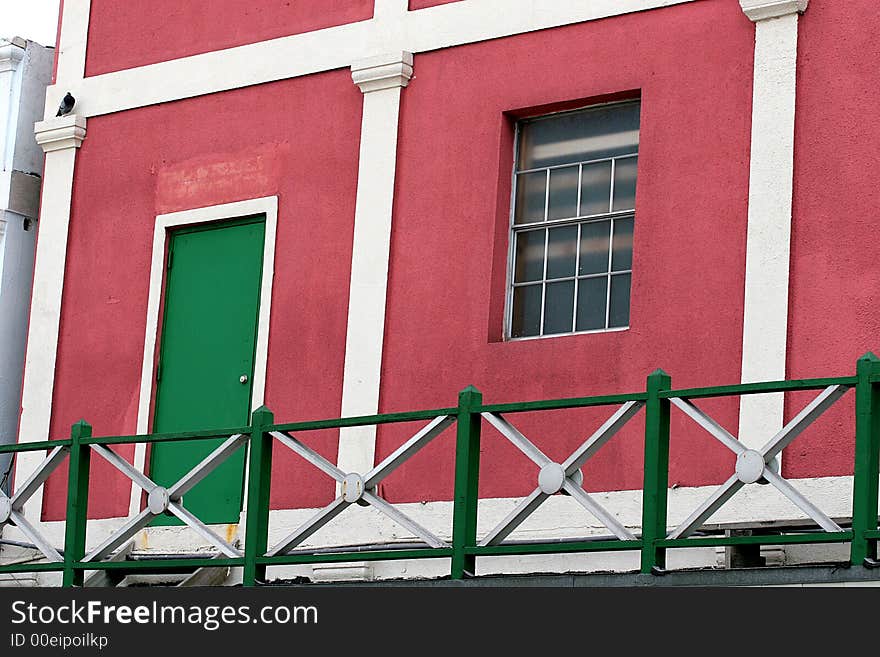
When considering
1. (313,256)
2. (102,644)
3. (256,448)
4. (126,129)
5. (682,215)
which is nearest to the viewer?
(102,644)

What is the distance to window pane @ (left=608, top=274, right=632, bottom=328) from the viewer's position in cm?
1377

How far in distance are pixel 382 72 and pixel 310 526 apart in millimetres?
4055

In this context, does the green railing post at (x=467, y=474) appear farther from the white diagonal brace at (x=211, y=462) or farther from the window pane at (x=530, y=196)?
the window pane at (x=530, y=196)

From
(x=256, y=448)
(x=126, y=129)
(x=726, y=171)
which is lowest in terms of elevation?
(x=256, y=448)

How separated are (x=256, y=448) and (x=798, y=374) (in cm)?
340

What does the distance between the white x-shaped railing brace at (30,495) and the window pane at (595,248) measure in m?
3.71

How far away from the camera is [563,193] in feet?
46.8

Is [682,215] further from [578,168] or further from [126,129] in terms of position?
[126,129]

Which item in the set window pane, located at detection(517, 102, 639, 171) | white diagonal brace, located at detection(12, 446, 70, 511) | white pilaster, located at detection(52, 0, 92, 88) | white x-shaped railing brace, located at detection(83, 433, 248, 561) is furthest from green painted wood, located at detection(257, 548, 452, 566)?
white pilaster, located at detection(52, 0, 92, 88)

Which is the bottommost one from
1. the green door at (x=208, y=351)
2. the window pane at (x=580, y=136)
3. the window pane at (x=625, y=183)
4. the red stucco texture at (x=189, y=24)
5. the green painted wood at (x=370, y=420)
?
the green painted wood at (x=370, y=420)

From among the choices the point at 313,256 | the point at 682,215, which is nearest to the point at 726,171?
the point at 682,215

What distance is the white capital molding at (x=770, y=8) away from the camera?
1318 cm

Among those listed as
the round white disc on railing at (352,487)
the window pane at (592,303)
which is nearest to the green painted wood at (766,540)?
the round white disc on railing at (352,487)

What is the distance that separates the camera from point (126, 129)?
651 inches
